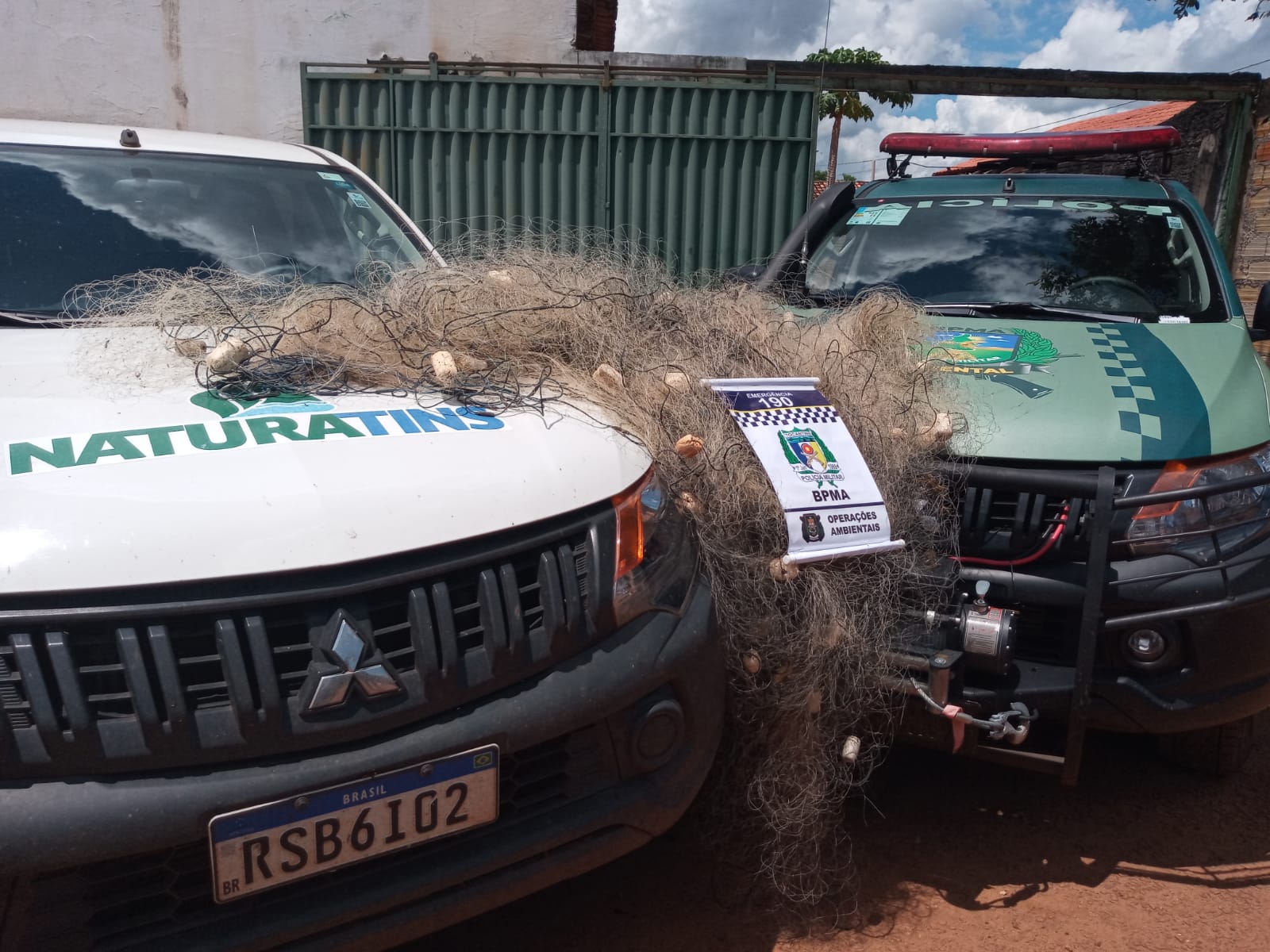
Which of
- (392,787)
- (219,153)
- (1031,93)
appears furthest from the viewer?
(1031,93)

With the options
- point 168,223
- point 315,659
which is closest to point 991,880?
point 315,659

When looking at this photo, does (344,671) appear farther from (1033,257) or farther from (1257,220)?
(1257,220)

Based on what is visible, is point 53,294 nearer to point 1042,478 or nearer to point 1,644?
point 1,644

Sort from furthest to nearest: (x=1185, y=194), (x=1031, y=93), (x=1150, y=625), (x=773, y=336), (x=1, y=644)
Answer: (x=1031, y=93) → (x=1185, y=194) → (x=773, y=336) → (x=1150, y=625) → (x=1, y=644)

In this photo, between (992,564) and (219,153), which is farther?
(219,153)

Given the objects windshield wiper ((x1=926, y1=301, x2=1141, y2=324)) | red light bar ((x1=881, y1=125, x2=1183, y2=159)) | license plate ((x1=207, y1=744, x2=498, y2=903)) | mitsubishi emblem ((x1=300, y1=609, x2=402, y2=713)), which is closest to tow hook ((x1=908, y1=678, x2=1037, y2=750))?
license plate ((x1=207, y1=744, x2=498, y2=903))

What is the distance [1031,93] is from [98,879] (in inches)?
376

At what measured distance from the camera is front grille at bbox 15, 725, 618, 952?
1.51m

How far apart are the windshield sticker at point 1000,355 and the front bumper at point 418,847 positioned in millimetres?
1356

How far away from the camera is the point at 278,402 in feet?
6.78

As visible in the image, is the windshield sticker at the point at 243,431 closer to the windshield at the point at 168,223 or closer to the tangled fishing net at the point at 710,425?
the tangled fishing net at the point at 710,425

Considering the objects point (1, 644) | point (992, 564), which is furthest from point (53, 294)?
point (992, 564)

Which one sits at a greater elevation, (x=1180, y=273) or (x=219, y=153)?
(x=219, y=153)

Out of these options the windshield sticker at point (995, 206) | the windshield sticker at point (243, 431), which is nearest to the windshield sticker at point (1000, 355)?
the windshield sticker at point (995, 206)
